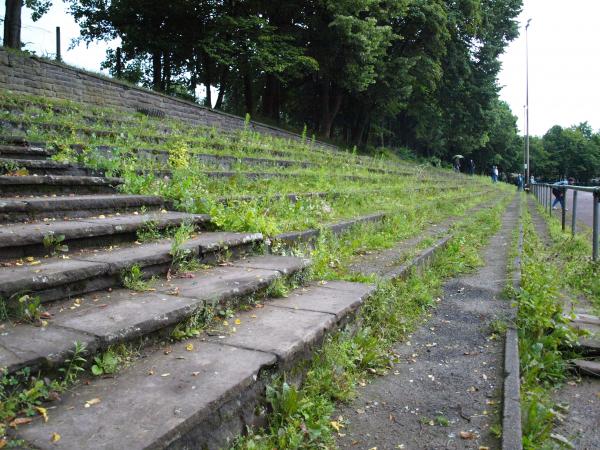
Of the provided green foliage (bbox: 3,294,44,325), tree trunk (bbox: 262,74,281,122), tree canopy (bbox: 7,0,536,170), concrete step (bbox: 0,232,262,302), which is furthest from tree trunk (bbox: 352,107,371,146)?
green foliage (bbox: 3,294,44,325)

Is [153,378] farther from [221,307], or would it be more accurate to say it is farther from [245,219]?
[245,219]

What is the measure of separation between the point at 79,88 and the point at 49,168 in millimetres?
6804

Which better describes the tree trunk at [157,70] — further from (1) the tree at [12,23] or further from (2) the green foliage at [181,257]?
(2) the green foliage at [181,257]

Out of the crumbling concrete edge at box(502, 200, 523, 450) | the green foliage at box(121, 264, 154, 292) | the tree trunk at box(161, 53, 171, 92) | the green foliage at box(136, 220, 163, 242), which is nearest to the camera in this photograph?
the crumbling concrete edge at box(502, 200, 523, 450)

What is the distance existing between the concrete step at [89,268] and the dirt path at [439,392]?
1.54 meters

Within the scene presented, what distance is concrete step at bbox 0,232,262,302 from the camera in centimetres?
239

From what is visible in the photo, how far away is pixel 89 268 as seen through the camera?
2.66 metres

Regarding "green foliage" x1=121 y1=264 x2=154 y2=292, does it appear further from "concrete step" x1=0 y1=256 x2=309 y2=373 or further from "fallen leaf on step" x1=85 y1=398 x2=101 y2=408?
"fallen leaf on step" x1=85 y1=398 x2=101 y2=408

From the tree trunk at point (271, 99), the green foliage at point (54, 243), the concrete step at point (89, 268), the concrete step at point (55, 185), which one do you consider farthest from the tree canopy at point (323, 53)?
the green foliage at point (54, 243)

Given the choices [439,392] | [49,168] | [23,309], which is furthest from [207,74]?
[439,392]

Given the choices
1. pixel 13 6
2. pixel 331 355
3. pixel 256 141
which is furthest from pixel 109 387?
pixel 13 6

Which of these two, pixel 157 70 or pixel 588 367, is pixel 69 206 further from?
pixel 157 70

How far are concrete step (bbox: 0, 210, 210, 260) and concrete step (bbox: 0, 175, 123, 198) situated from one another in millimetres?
768

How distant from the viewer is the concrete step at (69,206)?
11.1ft
